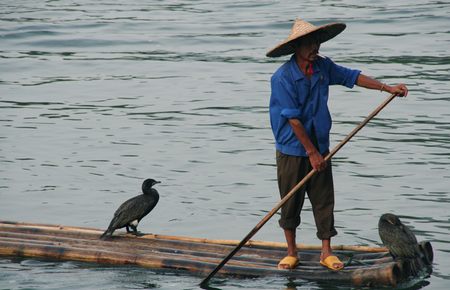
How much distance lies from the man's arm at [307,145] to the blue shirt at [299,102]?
6cm

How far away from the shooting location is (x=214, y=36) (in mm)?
23859

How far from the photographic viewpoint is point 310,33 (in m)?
7.69

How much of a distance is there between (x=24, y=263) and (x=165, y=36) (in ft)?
50.7

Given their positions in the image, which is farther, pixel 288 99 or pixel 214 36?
pixel 214 36

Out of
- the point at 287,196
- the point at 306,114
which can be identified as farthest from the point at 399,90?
the point at 287,196

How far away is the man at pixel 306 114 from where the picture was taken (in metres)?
7.74

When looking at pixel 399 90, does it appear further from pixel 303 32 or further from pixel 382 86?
pixel 303 32

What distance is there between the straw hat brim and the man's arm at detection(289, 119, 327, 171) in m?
0.56

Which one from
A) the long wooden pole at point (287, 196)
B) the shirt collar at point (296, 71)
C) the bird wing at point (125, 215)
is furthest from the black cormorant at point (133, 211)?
the shirt collar at point (296, 71)

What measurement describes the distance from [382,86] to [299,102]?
2.06 feet

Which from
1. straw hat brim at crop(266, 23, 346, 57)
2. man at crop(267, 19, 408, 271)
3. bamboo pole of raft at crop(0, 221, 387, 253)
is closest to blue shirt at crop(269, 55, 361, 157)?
man at crop(267, 19, 408, 271)

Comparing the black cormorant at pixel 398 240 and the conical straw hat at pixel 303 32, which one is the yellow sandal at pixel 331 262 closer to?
the black cormorant at pixel 398 240

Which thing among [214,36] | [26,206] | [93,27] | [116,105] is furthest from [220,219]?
[93,27]

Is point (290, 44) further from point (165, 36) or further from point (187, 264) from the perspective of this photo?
point (165, 36)
